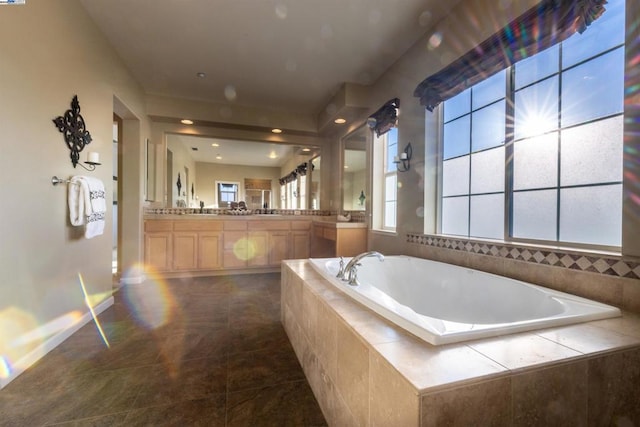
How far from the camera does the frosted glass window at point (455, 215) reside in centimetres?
224

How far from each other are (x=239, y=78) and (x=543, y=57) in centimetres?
288

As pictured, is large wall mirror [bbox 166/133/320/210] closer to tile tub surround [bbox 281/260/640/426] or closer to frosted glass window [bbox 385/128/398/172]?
frosted glass window [bbox 385/128/398/172]

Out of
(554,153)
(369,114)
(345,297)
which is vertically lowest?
(345,297)

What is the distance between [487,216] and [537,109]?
0.75m

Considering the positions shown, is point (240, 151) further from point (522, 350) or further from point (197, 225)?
point (522, 350)

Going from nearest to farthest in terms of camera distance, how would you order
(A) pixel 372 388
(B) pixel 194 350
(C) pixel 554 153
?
(A) pixel 372 388 < (C) pixel 554 153 < (B) pixel 194 350

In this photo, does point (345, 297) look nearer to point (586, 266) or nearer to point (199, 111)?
point (586, 266)

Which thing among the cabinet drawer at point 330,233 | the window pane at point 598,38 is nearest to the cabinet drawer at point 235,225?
the cabinet drawer at point 330,233

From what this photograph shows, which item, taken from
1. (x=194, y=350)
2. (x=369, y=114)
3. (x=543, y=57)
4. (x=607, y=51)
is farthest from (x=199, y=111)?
(x=607, y=51)

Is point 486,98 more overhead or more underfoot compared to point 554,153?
more overhead

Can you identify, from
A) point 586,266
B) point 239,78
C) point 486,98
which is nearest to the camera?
point 586,266

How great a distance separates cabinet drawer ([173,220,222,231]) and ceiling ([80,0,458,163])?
173 cm

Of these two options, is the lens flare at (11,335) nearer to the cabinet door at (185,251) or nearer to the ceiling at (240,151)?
the cabinet door at (185,251)

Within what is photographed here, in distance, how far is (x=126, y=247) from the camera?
3443 millimetres
